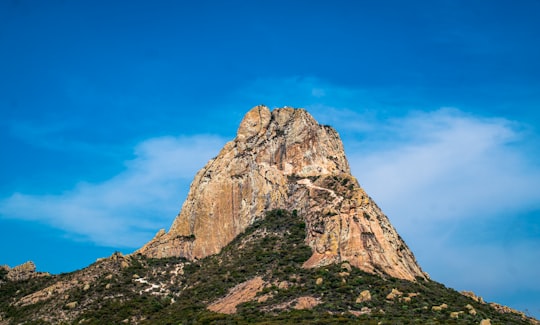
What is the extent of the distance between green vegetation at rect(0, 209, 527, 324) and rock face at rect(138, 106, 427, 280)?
3367mm

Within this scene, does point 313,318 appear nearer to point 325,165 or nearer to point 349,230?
point 349,230

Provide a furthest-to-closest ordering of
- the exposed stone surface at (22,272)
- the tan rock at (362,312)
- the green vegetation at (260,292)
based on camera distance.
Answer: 1. the exposed stone surface at (22,272)
2. the green vegetation at (260,292)
3. the tan rock at (362,312)

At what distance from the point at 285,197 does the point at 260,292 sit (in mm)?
40110

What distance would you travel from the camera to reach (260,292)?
121875mm

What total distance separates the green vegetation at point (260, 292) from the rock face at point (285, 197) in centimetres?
337

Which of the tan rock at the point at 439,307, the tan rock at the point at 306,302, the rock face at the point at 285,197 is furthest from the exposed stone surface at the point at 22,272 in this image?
the tan rock at the point at 439,307

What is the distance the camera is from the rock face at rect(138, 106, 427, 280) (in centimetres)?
13400

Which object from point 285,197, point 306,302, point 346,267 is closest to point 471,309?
point 346,267

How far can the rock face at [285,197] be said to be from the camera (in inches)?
5276

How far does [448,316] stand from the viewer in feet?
359

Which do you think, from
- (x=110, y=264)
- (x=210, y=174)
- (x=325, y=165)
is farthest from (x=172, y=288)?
(x=325, y=165)

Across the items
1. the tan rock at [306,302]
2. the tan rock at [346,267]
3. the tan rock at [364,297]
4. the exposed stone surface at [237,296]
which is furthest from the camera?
the tan rock at [346,267]

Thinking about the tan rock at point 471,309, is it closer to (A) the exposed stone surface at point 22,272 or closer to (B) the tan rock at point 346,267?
(B) the tan rock at point 346,267

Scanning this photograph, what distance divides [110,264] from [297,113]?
6064cm
